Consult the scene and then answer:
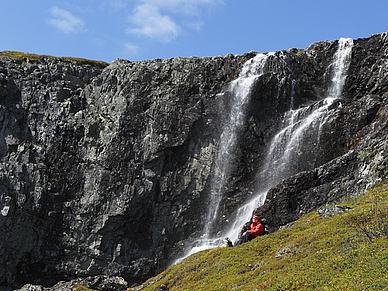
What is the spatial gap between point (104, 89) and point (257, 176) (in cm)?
2747

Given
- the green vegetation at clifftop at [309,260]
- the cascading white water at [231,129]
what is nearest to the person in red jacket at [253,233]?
the green vegetation at clifftop at [309,260]

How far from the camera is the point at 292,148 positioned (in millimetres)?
47469

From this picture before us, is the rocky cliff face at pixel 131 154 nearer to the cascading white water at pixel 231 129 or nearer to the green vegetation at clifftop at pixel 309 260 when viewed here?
the cascading white water at pixel 231 129

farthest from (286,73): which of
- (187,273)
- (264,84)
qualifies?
(187,273)

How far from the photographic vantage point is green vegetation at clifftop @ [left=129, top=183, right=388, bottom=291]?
1293cm

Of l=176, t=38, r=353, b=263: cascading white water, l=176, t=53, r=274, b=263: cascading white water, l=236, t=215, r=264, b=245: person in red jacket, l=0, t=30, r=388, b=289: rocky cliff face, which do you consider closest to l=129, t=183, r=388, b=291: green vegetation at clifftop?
l=236, t=215, r=264, b=245: person in red jacket

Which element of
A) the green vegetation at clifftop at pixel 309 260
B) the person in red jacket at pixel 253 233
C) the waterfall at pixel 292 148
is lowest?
the green vegetation at clifftop at pixel 309 260

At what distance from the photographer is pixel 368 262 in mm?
13109

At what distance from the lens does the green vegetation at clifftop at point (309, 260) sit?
509 inches

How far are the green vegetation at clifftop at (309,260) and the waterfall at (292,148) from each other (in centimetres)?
1868

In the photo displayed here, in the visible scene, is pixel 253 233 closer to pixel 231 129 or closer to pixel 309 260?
pixel 309 260

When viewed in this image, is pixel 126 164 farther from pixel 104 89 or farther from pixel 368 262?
pixel 368 262

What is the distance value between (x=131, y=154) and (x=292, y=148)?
22530mm

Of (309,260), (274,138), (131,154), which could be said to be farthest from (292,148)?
(309,260)
